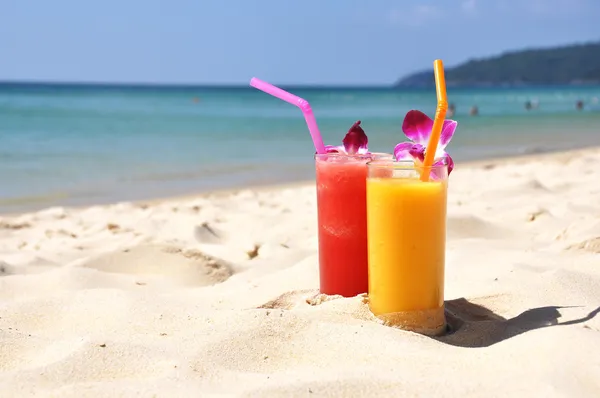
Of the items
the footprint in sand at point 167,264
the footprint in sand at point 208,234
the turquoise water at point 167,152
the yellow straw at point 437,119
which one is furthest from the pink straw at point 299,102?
the turquoise water at point 167,152

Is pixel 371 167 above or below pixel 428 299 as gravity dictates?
above

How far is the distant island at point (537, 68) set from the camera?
233 ft

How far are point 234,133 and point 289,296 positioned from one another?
434 inches

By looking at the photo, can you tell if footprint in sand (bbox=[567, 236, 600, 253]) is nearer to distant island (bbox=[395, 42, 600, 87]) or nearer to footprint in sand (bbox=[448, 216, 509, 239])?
footprint in sand (bbox=[448, 216, 509, 239])

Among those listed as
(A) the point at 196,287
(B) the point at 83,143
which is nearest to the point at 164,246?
(A) the point at 196,287

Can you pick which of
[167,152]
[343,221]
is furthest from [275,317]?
[167,152]

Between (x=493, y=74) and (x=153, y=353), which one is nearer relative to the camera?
(x=153, y=353)

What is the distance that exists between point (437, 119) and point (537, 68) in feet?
255

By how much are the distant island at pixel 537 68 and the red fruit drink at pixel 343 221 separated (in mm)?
73984

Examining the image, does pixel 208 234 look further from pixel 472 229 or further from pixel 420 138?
pixel 420 138

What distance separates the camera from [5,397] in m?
1.37

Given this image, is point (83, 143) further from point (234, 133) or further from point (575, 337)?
point (575, 337)

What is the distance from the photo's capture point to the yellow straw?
63.1 inches

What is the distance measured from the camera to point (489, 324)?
5.95 ft
